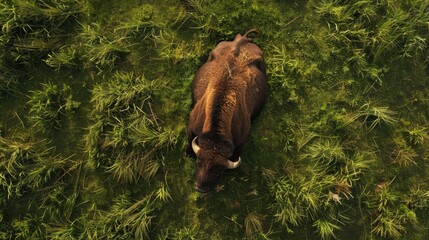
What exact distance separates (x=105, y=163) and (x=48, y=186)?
A: 51.1 inches

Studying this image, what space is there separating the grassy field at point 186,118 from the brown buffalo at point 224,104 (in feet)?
2.51

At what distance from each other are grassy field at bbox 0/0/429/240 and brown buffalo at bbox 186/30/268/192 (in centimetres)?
77

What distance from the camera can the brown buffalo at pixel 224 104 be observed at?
17.1 feet

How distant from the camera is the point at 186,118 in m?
6.88

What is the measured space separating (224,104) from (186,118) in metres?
1.84

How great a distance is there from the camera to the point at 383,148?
7023mm

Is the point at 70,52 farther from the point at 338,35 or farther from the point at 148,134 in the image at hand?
the point at 338,35

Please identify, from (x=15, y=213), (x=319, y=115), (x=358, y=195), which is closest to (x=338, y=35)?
(x=319, y=115)

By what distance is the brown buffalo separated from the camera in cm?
521

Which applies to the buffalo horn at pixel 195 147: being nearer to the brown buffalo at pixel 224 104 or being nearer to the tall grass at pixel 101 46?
the brown buffalo at pixel 224 104

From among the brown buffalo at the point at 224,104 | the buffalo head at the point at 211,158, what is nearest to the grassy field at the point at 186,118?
the brown buffalo at the point at 224,104

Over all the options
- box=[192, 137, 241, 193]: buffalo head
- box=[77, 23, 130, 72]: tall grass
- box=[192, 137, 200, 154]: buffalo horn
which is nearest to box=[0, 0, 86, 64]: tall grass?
box=[77, 23, 130, 72]: tall grass

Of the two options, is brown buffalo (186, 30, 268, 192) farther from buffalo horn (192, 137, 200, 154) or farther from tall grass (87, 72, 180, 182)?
tall grass (87, 72, 180, 182)

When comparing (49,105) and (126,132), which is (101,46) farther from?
(126,132)
